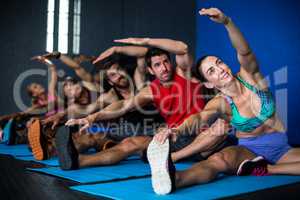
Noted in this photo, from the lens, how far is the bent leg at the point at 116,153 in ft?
8.70

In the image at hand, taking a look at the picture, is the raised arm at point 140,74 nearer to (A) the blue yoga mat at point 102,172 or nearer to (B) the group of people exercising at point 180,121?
(B) the group of people exercising at point 180,121

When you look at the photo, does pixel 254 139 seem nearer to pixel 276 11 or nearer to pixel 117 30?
pixel 276 11

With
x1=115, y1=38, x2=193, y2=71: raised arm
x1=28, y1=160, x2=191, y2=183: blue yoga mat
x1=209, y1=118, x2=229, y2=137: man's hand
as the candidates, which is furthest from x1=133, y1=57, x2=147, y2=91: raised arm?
x1=209, y1=118, x2=229, y2=137: man's hand

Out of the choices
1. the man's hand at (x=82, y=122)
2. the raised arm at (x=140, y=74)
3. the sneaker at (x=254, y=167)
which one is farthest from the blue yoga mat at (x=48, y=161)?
the sneaker at (x=254, y=167)

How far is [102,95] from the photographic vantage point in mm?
4039

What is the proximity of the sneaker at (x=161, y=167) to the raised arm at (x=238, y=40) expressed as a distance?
71 centimetres

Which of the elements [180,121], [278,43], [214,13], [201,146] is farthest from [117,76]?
[278,43]

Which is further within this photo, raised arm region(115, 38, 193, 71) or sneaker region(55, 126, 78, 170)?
raised arm region(115, 38, 193, 71)

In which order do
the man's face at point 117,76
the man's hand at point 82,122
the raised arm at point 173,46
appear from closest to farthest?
the man's hand at point 82,122 → the raised arm at point 173,46 → the man's face at point 117,76

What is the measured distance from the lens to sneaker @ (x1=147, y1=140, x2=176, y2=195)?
66.0 inches

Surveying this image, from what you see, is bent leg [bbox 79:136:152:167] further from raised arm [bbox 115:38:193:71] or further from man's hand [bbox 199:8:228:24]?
man's hand [bbox 199:8:228:24]

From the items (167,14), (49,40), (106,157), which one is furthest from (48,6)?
(106,157)

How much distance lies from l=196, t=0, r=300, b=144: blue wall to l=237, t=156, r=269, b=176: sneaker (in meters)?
2.05

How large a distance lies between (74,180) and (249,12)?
3309mm
